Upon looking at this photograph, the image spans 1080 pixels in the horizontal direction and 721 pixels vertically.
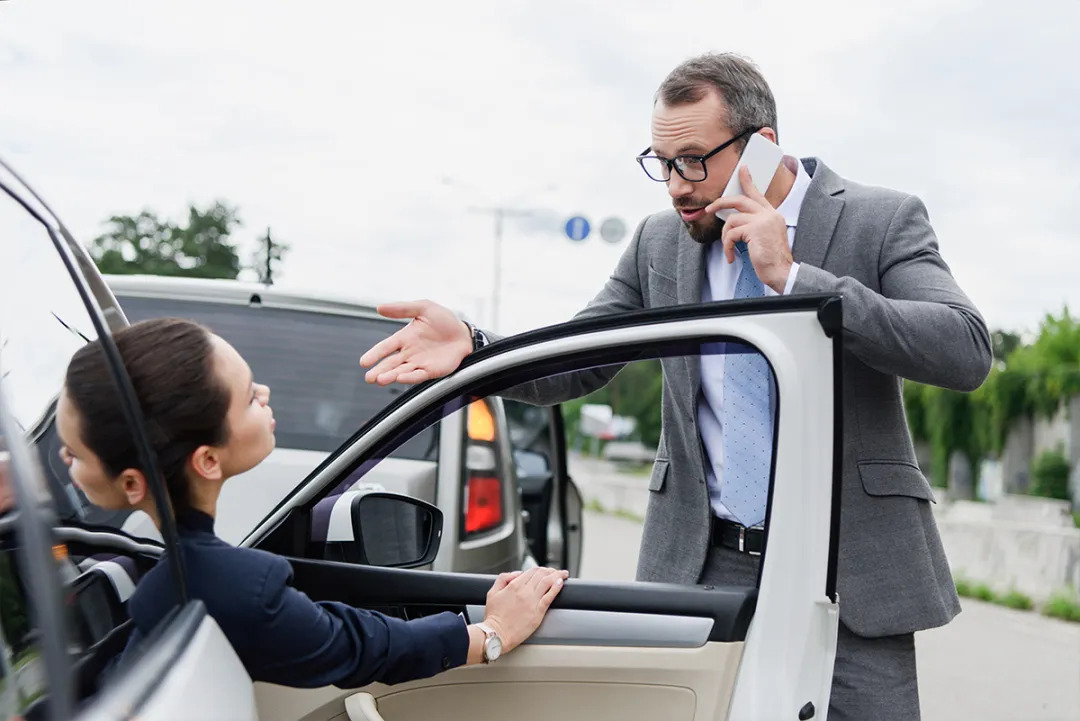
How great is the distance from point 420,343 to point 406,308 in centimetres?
8

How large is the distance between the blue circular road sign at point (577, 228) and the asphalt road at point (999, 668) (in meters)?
19.5

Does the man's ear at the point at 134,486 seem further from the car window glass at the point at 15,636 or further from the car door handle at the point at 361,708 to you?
the car door handle at the point at 361,708

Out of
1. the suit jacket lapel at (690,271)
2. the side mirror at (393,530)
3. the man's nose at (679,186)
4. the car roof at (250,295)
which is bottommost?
the side mirror at (393,530)

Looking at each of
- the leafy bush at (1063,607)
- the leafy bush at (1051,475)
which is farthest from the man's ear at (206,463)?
the leafy bush at (1051,475)

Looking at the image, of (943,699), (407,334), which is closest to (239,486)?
(407,334)

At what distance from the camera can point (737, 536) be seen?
7.88 feet

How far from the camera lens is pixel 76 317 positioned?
194 cm

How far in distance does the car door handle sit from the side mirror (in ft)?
0.98

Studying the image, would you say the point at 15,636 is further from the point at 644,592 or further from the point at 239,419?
the point at 644,592

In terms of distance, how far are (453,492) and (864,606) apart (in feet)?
6.75

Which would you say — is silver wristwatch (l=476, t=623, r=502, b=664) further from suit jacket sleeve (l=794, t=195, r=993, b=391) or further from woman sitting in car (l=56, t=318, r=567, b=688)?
suit jacket sleeve (l=794, t=195, r=993, b=391)

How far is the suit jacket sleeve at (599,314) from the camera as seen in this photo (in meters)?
2.44

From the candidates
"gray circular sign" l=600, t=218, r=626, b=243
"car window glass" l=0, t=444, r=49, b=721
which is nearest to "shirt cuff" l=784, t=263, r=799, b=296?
"car window glass" l=0, t=444, r=49, b=721

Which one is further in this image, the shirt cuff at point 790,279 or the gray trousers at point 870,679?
the gray trousers at point 870,679
